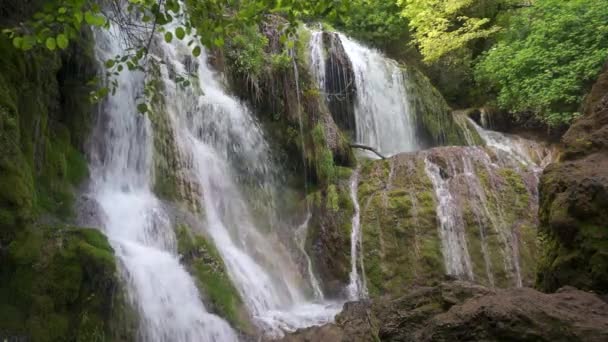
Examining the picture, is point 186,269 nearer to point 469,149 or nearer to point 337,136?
point 337,136

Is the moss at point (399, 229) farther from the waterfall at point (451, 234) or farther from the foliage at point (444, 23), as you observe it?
the foliage at point (444, 23)

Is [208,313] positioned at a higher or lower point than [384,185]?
lower

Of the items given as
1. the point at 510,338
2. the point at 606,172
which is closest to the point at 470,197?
the point at 606,172

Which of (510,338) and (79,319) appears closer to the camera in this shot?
(510,338)

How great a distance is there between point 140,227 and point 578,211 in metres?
5.50

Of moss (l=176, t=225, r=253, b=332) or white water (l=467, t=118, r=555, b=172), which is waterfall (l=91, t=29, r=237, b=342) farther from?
white water (l=467, t=118, r=555, b=172)

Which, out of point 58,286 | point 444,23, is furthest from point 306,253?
point 444,23

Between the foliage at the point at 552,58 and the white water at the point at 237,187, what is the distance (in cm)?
795

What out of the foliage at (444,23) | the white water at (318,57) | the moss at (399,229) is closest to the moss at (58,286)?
the moss at (399,229)

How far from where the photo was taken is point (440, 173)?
956cm

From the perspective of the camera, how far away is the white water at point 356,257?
8305 millimetres

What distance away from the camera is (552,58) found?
1277cm

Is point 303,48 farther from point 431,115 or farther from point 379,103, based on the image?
point 431,115

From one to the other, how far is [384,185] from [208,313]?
4795 mm
